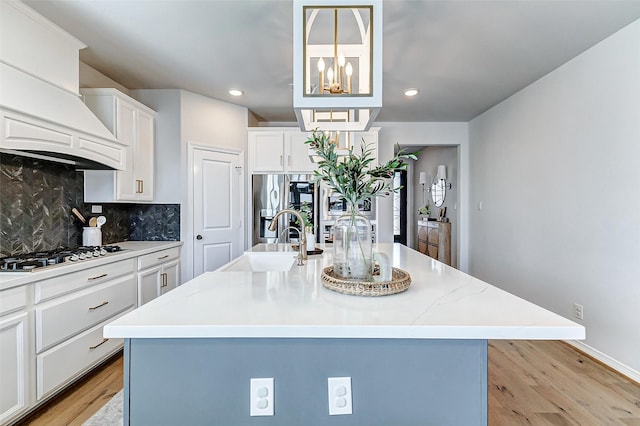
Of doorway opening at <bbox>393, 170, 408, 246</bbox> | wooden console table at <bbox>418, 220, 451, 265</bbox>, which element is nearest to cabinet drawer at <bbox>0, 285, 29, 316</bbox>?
wooden console table at <bbox>418, 220, 451, 265</bbox>

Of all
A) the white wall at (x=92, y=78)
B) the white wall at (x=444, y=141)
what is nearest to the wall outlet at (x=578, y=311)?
the white wall at (x=444, y=141)

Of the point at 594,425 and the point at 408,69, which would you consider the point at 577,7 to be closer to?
the point at 408,69

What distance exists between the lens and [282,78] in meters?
3.02

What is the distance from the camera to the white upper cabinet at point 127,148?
104 inches

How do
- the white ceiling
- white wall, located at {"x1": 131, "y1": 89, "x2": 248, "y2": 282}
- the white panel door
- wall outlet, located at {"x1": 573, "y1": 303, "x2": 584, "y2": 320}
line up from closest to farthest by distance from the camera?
the white ceiling, wall outlet, located at {"x1": 573, "y1": 303, "x2": 584, "y2": 320}, white wall, located at {"x1": 131, "y1": 89, "x2": 248, "y2": 282}, the white panel door

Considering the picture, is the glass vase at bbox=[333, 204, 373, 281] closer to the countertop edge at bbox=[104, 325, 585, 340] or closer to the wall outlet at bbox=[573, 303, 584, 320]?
the countertop edge at bbox=[104, 325, 585, 340]

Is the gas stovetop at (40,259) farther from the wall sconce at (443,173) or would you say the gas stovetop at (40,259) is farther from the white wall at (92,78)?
the wall sconce at (443,173)

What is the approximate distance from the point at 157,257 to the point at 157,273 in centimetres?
15

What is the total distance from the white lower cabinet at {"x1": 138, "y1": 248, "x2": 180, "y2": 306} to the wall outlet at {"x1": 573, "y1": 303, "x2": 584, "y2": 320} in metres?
3.71

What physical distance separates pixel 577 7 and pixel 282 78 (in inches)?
90.2

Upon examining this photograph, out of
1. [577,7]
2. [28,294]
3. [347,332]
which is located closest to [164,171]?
[28,294]

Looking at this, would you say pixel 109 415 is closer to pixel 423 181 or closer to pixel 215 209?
pixel 215 209

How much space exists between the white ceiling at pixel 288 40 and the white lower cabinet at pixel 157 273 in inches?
69.6

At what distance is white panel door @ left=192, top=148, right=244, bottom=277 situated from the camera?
3.49 metres
